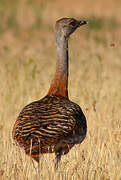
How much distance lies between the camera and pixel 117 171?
5867 mm

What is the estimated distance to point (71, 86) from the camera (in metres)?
10.6

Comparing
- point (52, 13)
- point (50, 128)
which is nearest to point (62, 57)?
point (50, 128)

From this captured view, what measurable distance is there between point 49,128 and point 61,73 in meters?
1.39

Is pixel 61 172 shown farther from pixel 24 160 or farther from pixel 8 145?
pixel 8 145

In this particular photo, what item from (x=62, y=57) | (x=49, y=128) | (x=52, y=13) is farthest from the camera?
(x=52, y=13)

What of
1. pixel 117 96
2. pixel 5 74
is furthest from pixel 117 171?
pixel 5 74

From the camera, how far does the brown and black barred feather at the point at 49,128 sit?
232 inches

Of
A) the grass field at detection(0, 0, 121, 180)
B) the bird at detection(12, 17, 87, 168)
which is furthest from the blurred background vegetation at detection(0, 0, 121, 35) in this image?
the bird at detection(12, 17, 87, 168)

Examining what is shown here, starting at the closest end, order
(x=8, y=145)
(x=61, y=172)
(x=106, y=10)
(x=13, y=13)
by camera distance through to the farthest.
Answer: (x=61, y=172), (x=8, y=145), (x=13, y=13), (x=106, y=10)

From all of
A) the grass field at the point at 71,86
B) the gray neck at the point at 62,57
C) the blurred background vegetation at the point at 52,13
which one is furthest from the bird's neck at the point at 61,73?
the blurred background vegetation at the point at 52,13

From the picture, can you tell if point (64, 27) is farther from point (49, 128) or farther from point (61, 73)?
point (49, 128)

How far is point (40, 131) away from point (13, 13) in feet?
53.1

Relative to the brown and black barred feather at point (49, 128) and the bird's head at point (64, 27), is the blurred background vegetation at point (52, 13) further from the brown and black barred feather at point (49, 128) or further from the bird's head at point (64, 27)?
the brown and black barred feather at point (49, 128)

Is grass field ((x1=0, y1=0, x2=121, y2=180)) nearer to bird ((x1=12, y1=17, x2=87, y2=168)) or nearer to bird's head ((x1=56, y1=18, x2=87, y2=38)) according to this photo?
bird ((x1=12, y1=17, x2=87, y2=168))
